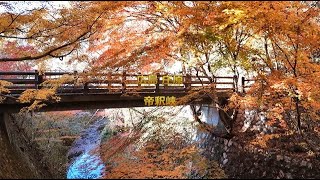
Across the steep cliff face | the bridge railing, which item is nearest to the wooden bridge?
the bridge railing

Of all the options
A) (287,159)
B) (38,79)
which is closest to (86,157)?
(38,79)

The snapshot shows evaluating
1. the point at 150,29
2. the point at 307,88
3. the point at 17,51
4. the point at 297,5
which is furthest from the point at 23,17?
the point at 307,88

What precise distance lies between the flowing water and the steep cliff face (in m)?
1.26

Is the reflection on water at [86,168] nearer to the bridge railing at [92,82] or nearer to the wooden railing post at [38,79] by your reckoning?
the bridge railing at [92,82]

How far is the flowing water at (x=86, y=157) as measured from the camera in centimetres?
1161

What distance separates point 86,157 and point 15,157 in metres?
4.24

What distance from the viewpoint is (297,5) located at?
20.9ft

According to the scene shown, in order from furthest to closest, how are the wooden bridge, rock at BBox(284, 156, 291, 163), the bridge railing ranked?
the bridge railing, the wooden bridge, rock at BBox(284, 156, 291, 163)

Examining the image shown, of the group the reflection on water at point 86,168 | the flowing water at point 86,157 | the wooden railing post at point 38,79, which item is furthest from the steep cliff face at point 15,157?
the wooden railing post at point 38,79

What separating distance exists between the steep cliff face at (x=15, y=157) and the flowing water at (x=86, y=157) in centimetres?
126

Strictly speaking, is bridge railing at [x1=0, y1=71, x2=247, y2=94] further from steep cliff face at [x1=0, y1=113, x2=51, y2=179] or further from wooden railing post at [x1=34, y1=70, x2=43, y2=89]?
steep cliff face at [x1=0, y1=113, x2=51, y2=179]

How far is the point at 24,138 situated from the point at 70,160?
2199 mm

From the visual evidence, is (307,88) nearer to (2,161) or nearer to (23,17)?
(23,17)

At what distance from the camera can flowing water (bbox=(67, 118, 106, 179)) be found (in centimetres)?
1161
